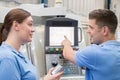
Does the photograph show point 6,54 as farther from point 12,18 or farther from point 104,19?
point 104,19

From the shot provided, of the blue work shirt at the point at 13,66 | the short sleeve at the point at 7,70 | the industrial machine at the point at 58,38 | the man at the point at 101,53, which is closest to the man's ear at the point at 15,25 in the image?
the blue work shirt at the point at 13,66

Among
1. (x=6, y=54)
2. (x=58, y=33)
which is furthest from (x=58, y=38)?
(x=6, y=54)

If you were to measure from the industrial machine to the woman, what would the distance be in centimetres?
66

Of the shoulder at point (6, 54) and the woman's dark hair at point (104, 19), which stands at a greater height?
the woman's dark hair at point (104, 19)

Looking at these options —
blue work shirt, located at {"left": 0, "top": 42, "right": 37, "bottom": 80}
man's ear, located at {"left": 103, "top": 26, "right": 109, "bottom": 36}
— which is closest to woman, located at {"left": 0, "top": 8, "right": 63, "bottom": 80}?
blue work shirt, located at {"left": 0, "top": 42, "right": 37, "bottom": 80}

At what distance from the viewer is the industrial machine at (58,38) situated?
2230 mm

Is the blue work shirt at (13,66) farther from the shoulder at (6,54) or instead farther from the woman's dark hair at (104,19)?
the woman's dark hair at (104,19)

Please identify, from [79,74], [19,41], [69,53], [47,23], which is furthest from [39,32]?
[19,41]

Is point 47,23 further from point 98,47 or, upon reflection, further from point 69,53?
point 98,47

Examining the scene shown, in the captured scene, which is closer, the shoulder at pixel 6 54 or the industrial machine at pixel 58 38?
the shoulder at pixel 6 54

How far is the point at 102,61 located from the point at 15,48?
0.54m

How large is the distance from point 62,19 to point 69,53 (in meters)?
0.58

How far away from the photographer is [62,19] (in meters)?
2.26

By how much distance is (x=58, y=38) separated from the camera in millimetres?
2223
